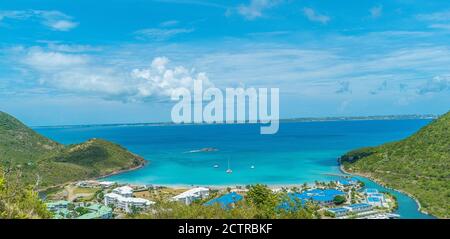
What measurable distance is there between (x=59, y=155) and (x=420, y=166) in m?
26.4

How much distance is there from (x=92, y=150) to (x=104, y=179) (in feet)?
12.8

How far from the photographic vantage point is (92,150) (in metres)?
31.2

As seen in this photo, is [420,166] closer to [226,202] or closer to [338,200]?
[338,200]

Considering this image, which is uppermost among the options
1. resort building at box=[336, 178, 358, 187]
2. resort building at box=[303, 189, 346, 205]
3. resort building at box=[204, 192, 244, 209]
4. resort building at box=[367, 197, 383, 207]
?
resort building at box=[204, 192, 244, 209]

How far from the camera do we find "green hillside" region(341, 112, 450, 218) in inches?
662

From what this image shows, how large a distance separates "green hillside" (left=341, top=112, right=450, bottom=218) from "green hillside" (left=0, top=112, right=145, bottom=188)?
748 inches

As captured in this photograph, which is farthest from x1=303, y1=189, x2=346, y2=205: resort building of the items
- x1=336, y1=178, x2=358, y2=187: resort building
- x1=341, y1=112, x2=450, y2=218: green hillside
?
x1=341, y1=112, x2=450, y2=218: green hillside

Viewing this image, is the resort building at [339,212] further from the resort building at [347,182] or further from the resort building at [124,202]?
the resort building at [347,182]

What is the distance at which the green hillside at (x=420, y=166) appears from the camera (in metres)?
16.8

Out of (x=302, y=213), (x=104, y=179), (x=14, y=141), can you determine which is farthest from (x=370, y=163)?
(x=14, y=141)

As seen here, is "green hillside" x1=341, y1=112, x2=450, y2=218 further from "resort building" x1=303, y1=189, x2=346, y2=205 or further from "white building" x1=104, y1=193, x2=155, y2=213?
"white building" x1=104, y1=193, x2=155, y2=213

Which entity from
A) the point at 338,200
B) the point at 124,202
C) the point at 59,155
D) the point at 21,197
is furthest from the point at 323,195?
the point at 59,155

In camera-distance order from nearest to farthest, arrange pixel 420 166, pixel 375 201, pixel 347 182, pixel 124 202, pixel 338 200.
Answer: pixel 338 200
pixel 124 202
pixel 375 201
pixel 420 166
pixel 347 182

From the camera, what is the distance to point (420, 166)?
20.7m
